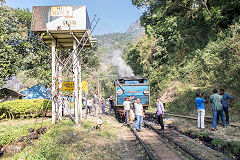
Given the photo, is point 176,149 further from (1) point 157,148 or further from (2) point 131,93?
(2) point 131,93

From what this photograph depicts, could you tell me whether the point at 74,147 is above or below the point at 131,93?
below

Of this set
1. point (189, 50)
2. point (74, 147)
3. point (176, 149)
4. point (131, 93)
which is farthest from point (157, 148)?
point (189, 50)

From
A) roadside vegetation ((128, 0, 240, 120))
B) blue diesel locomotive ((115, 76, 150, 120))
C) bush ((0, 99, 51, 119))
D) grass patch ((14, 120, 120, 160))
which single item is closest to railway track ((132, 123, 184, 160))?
grass patch ((14, 120, 120, 160))

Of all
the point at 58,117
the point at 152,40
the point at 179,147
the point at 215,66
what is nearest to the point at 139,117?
the point at 179,147

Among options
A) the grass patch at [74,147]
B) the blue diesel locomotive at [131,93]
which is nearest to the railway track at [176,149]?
the grass patch at [74,147]

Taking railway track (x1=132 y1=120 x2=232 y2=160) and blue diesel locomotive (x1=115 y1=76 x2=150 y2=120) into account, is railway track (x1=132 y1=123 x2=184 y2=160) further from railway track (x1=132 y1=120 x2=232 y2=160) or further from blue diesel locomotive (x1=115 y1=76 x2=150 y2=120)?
blue diesel locomotive (x1=115 y1=76 x2=150 y2=120)

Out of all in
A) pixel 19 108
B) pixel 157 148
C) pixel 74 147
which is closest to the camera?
pixel 74 147

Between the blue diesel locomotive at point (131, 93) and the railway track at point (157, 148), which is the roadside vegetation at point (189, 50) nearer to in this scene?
the blue diesel locomotive at point (131, 93)

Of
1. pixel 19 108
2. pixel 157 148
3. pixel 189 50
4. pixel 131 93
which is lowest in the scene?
pixel 157 148

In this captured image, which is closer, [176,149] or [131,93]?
[176,149]

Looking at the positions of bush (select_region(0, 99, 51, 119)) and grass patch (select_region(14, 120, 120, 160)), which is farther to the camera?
bush (select_region(0, 99, 51, 119))

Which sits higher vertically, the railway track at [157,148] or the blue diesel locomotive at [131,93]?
the blue diesel locomotive at [131,93]

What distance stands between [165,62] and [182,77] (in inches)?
184

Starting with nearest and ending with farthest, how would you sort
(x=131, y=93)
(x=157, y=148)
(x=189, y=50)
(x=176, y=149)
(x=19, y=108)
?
(x=176, y=149) < (x=157, y=148) < (x=131, y=93) < (x=19, y=108) < (x=189, y=50)
